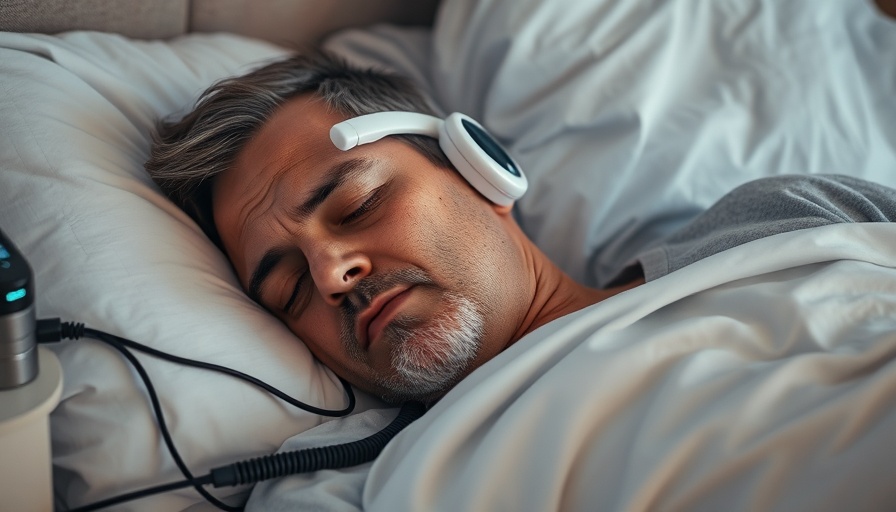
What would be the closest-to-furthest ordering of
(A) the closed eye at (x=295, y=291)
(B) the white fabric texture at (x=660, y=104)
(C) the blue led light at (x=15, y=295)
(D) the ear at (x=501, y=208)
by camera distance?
(C) the blue led light at (x=15, y=295)
(A) the closed eye at (x=295, y=291)
(D) the ear at (x=501, y=208)
(B) the white fabric texture at (x=660, y=104)

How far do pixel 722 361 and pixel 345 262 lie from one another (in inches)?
19.4

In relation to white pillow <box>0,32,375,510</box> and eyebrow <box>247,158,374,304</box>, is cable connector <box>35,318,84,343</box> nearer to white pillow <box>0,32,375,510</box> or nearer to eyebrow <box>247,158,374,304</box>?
white pillow <box>0,32,375,510</box>

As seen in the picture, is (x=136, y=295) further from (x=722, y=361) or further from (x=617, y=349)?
(x=722, y=361)

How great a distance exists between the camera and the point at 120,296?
981 millimetres

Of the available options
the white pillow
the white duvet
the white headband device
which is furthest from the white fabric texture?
the white pillow

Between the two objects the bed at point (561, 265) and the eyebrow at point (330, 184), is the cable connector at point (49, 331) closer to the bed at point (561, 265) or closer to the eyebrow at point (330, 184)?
the bed at point (561, 265)

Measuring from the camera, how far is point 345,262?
103 centimetres

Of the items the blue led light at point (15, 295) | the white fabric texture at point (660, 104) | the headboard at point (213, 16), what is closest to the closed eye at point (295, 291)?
the blue led light at point (15, 295)

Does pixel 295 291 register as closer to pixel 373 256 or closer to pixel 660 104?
pixel 373 256

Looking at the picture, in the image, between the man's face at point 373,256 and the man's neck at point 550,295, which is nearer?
the man's face at point 373,256

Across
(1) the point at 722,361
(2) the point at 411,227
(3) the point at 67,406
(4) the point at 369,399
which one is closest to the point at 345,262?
(2) the point at 411,227

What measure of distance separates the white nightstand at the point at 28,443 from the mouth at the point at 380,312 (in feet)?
1.26

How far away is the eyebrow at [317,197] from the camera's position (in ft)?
3.59

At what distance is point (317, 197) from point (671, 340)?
53cm
